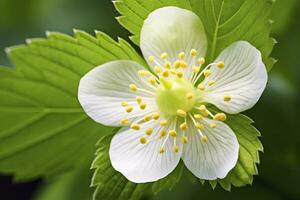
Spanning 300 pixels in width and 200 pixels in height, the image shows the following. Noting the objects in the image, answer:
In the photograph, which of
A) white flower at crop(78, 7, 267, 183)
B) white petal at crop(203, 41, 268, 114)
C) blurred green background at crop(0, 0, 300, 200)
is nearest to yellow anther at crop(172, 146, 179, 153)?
white flower at crop(78, 7, 267, 183)

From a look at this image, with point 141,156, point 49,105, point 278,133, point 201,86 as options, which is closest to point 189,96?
point 201,86

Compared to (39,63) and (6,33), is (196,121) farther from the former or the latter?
(6,33)

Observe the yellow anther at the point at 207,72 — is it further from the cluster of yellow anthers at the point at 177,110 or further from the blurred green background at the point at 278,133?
the blurred green background at the point at 278,133

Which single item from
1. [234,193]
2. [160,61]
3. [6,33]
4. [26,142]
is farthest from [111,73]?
[6,33]

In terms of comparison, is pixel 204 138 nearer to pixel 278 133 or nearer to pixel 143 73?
pixel 143 73

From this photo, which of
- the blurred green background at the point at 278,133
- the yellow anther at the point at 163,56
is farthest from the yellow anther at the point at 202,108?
the blurred green background at the point at 278,133

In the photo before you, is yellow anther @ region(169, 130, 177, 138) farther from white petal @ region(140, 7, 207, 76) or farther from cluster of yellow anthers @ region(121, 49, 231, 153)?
white petal @ region(140, 7, 207, 76)
